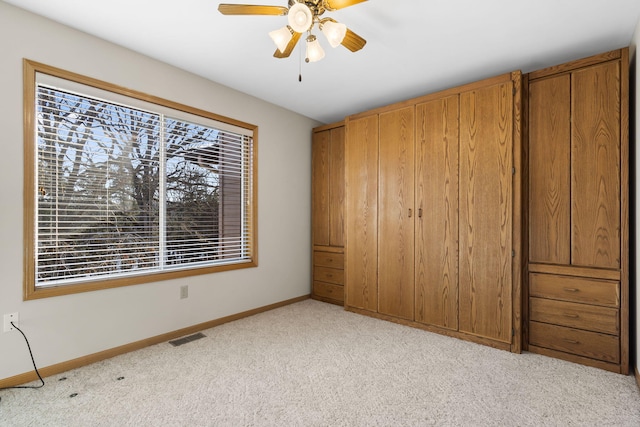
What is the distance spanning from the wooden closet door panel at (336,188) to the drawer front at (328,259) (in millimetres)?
158

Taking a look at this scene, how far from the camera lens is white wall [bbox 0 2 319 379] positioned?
7.22 ft

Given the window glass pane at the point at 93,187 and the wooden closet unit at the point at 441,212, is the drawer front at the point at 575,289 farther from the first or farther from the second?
the window glass pane at the point at 93,187

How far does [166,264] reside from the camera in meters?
3.11

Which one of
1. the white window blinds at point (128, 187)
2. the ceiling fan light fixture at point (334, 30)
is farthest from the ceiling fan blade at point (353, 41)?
the white window blinds at point (128, 187)

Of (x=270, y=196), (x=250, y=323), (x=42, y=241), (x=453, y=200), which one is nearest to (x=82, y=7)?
(x=42, y=241)

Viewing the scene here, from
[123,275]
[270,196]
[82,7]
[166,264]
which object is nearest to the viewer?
[82,7]

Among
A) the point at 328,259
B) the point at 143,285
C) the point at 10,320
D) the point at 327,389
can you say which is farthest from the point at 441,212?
the point at 10,320

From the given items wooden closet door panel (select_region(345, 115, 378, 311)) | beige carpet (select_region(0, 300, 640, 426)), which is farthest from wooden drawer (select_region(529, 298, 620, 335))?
wooden closet door panel (select_region(345, 115, 378, 311))

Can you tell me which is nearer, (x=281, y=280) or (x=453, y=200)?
(x=453, y=200)

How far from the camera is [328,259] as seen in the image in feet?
14.5

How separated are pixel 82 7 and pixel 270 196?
241cm

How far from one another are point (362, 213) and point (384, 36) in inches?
74.8

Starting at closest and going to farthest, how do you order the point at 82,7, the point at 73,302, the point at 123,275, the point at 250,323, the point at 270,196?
the point at 82,7, the point at 73,302, the point at 123,275, the point at 250,323, the point at 270,196

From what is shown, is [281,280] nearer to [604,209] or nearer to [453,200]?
[453,200]
